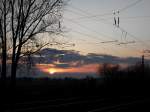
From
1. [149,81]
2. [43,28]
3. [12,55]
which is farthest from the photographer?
[149,81]

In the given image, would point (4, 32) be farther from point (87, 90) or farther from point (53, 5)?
point (87, 90)

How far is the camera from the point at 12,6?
34.5m

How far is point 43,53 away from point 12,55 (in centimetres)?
364

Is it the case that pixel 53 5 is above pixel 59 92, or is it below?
above

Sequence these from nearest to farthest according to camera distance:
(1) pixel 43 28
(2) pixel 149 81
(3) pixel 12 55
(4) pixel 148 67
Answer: (3) pixel 12 55 < (1) pixel 43 28 < (2) pixel 149 81 < (4) pixel 148 67

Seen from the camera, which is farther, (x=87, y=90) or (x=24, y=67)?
(x=87, y=90)

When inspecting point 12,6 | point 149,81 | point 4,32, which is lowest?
point 149,81

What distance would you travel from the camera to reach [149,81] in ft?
178

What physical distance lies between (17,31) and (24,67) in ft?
13.1

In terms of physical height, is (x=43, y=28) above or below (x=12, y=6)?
below

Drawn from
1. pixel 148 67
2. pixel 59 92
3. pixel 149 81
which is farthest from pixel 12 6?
pixel 148 67

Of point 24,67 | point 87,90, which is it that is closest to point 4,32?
point 24,67

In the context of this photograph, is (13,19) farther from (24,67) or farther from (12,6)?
(24,67)

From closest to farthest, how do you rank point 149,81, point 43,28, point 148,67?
point 43,28
point 149,81
point 148,67
